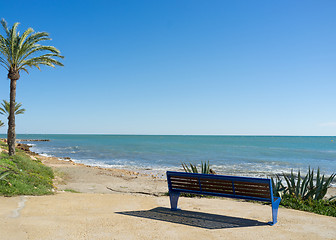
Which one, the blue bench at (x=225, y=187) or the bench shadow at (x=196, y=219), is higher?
the blue bench at (x=225, y=187)

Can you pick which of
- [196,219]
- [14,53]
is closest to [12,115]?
[14,53]

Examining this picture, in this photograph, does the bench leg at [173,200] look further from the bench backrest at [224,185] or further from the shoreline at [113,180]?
the shoreline at [113,180]

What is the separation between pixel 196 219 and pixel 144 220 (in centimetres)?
100

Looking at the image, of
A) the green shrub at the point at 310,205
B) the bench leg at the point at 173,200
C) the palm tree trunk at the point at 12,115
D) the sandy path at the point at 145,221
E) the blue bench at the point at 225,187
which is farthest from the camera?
the palm tree trunk at the point at 12,115

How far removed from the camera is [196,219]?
5352 mm

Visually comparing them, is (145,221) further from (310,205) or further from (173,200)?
(310,205)

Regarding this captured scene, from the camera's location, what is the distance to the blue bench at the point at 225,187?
5.29 meters

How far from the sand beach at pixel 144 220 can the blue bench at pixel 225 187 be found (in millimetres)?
408

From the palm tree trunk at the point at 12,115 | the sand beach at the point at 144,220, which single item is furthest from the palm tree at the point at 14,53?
the sand beach at the point at 144,220

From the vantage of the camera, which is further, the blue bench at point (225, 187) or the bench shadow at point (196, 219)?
the blue bench at point (225, 187)

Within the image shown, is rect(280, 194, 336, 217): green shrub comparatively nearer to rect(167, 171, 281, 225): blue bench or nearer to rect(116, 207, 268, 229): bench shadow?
rect(167, 171, 281, 225): blue bench

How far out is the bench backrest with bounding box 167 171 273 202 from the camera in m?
5.33

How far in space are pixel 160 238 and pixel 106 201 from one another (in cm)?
292

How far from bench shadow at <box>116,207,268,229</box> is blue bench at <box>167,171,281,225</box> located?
15.2 inches
